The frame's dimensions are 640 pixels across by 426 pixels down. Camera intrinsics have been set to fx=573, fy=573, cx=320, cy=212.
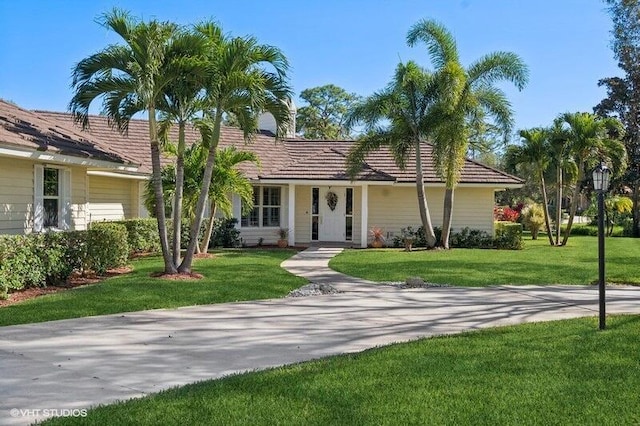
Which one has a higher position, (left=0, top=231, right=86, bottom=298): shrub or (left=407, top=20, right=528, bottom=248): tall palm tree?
(left=407, top=20, right=528, bottom=248): tall palm tree

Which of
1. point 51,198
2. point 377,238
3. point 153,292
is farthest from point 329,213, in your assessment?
point 153,292

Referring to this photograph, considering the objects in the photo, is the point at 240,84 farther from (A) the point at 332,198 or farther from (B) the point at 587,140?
(B) the point at 587,140

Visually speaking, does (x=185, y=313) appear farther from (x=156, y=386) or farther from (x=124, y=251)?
(x=124, y=251)

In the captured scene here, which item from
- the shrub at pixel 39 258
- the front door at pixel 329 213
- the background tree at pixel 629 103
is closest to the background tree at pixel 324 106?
the background tree at pixel 629 103

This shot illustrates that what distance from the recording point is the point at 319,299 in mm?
10508

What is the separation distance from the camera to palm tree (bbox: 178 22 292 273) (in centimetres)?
1209

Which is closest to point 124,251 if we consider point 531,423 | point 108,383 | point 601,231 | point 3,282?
point 3,282

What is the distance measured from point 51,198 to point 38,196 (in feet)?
2.05

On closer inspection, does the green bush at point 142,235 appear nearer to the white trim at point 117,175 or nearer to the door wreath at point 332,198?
the white trim at point 117,175

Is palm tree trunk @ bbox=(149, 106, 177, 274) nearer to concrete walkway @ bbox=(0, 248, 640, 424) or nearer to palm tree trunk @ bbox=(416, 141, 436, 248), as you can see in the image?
concrete walkway @ bbox=(0, 248, 640, 424)

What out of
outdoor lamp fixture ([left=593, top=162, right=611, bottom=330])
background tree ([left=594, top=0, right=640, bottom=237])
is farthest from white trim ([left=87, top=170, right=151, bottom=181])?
background tree ([left=594, top=0, right=640, bottom=237])

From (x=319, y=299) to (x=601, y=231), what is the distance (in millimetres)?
4869

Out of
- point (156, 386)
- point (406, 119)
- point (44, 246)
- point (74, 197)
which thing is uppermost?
point (406, 119)

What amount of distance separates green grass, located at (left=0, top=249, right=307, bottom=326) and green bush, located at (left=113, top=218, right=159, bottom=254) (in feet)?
7.77
